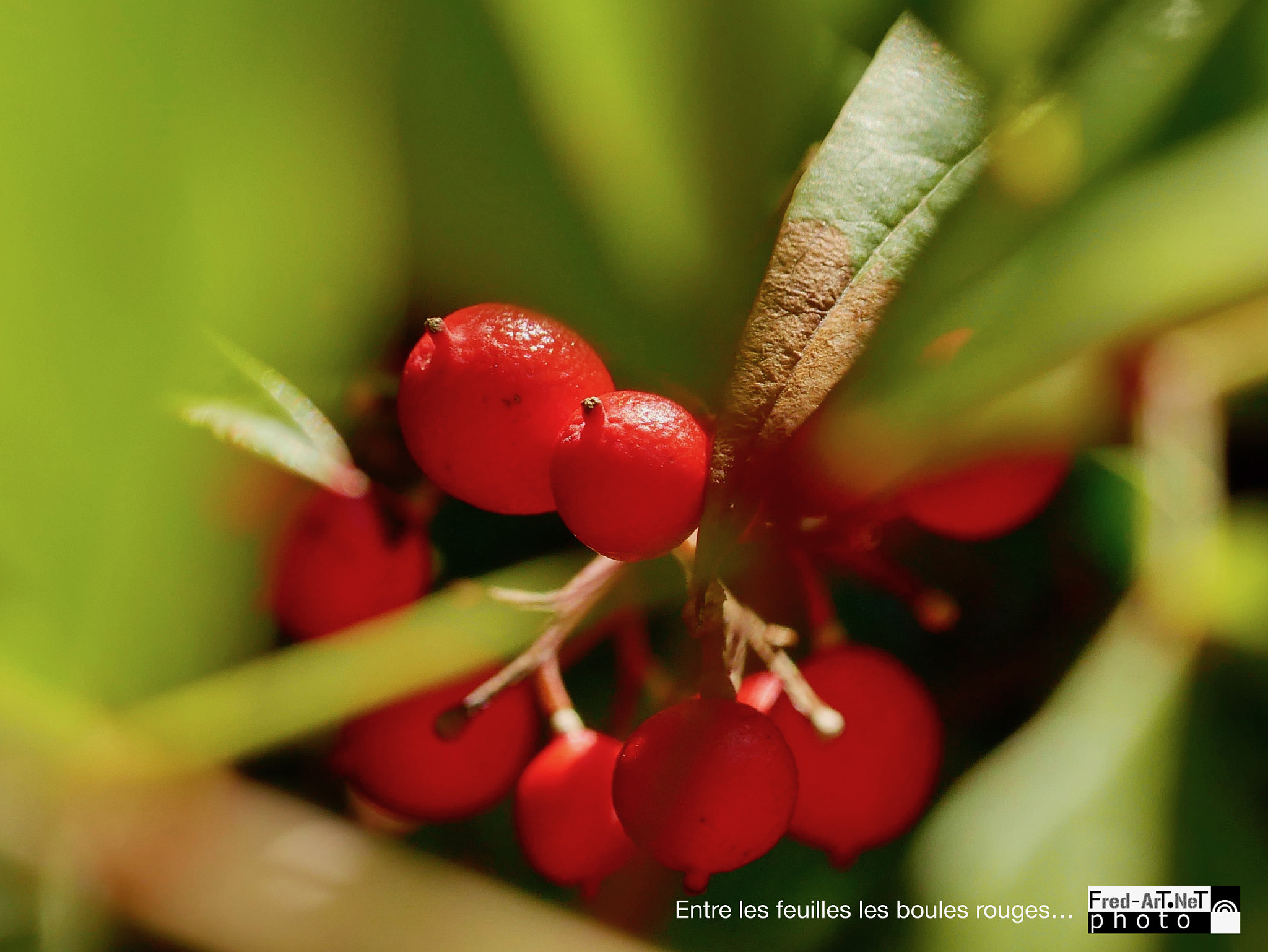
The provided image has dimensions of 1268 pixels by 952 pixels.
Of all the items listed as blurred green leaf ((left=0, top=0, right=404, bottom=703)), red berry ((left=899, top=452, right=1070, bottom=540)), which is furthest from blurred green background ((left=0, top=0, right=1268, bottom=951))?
red berry ((left=899, top=452, right=1070, bottom=540))

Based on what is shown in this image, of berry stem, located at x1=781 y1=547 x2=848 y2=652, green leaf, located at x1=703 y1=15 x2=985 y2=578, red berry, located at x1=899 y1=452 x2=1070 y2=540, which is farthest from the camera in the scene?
berry stem, located at x1=781 y1=547 x2=848 y2=652

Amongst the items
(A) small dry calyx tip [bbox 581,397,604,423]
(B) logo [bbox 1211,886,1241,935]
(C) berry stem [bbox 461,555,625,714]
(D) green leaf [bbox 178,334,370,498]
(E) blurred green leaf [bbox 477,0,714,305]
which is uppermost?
(E) blurred green leaf [bbox 477,0,714,305]

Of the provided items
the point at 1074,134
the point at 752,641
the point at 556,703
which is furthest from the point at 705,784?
the point at 1074,134

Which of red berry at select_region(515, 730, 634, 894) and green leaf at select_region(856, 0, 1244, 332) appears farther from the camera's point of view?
red berry at select_region(515, 730, 634, 894)

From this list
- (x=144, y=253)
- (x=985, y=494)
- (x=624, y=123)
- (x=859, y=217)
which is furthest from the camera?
(x=985, y=494)

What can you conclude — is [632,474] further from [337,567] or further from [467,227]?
[337,567]

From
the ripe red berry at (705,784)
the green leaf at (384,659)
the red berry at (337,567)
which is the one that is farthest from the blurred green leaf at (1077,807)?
the red berry at (337,567)

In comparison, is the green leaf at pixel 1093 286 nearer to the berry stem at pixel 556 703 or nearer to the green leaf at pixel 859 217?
the green leaf at pixel 859 217

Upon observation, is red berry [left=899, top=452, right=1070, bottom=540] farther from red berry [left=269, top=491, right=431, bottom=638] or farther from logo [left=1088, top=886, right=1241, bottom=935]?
red berry [left=269, top=491, right=431, bottom=638]
